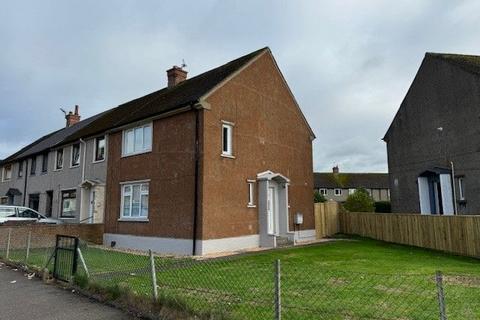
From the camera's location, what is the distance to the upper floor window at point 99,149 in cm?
2203

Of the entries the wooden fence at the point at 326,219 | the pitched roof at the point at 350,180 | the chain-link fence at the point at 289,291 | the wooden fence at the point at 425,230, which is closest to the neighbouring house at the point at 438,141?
the wooden fence at the point at 425,230

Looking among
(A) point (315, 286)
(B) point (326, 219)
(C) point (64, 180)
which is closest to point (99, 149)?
(C) point (64, 180)

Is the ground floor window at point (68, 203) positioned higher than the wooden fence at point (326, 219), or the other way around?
the ground floor window at point (68, 203)

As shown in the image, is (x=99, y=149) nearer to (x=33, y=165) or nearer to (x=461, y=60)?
(x=33, y=165)

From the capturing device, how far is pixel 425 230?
17609 mm

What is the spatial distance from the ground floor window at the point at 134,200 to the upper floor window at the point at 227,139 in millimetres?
4206

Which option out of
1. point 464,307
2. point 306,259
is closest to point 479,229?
point 306,259

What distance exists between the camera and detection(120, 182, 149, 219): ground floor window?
60.0 feet

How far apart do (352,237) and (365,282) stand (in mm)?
14066

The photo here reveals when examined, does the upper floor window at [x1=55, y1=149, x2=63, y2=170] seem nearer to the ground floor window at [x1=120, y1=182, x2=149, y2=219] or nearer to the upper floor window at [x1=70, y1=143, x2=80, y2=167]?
the upper floor window at [x1=70, y1=143, x2=80, y2=167]

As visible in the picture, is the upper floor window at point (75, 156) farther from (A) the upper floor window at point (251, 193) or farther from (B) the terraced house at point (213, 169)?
(A) the upper floor window at point (251, 193)

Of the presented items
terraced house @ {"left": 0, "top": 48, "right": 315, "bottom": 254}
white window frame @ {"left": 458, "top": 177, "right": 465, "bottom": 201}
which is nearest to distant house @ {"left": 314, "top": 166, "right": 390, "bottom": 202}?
white window frame @ {"left": 458, "top": 177, "right": 465, "bottom": 201}

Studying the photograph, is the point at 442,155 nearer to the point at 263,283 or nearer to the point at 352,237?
the point at 352,237

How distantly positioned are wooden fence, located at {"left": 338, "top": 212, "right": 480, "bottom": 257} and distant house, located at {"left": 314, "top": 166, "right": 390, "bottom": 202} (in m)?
40.2
